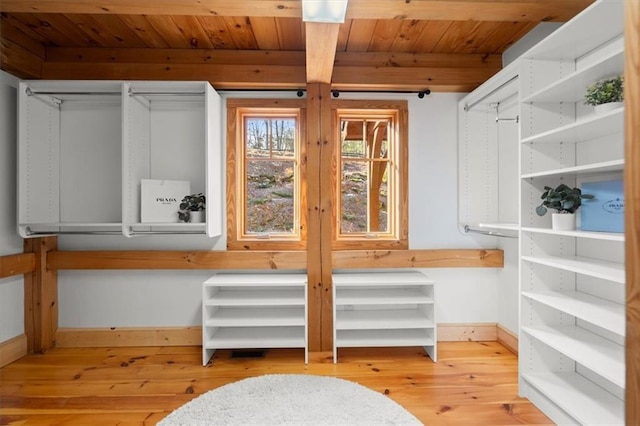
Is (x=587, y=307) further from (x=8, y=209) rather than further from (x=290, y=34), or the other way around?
(x=8, y=209)

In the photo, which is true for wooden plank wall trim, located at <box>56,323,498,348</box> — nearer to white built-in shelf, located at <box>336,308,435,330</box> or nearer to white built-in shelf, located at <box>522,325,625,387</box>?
white built-in shelf, located at <box>336,308,435,330</box>

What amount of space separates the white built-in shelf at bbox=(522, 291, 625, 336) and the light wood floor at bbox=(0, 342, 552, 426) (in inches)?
25.8

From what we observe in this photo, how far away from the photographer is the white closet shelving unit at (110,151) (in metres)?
2.58

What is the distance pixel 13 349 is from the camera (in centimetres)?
257

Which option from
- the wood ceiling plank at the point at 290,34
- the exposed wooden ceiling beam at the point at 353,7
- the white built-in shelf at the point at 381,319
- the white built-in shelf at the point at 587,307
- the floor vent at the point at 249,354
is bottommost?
the floor vent at the point at 249,354

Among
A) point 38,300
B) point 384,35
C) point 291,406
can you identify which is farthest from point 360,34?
point 38,300

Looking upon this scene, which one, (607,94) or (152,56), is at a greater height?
(152,56)

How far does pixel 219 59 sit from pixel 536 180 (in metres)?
2.47

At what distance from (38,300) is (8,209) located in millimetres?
757

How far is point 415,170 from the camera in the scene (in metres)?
2.96

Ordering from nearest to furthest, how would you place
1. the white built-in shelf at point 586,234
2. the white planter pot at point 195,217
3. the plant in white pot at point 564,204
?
the white built-in shelf at point 586,234 → the plant in white pot at point 564,204 → the white planter pot at point 195,217

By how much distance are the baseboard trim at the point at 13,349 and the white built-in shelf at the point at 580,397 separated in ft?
11.8

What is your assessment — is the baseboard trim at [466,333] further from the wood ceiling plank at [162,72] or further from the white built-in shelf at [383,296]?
the wood ceiling plank at [162,72]

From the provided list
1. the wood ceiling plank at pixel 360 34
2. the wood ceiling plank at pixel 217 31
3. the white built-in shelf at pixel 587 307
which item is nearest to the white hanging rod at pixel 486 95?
the wood ceiling plank at pixel 360 34
